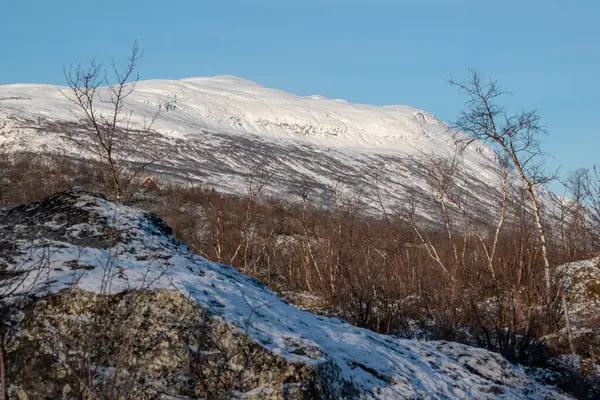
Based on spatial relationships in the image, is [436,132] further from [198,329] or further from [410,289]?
[198,329]

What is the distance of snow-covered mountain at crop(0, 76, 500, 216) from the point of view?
59.3m

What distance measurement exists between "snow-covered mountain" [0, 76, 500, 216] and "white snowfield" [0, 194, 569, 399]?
3336 cm

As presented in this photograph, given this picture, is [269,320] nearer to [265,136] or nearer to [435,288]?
[435,288]

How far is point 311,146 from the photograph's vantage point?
90750 mm

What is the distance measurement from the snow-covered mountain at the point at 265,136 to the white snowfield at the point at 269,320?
33.4 metres

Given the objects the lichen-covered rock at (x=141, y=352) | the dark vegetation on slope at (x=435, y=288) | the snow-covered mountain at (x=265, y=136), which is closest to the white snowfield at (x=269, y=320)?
the lichen-covered rock at (x=141, y=352)

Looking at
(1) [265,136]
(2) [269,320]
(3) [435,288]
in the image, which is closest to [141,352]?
(2) [269,320]

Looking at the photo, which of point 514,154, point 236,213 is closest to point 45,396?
point 514,154

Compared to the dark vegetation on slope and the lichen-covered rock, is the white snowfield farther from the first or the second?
the dark vegetation on slope

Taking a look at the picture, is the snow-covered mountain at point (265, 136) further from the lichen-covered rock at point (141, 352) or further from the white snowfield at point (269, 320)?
the lichen-covered rock at point (141, 352)

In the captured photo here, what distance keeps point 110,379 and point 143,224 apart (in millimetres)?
2433

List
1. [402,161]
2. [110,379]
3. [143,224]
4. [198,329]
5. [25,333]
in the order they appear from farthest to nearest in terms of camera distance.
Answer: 1. [402,161]
2. [143,224]
3. [198,329]
4. [25,333]
5. [110,379]

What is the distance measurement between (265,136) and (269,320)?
90.8 metres

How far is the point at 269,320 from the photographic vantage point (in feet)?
14.0
